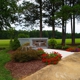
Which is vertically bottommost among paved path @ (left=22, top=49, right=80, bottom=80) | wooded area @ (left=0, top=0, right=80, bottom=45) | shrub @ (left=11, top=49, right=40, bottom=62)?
paved path @ (left=22, top=49, right=80, bottom=80)

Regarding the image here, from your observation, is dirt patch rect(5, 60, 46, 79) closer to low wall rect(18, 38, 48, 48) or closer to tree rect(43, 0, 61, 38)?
low wall rect(18, 38, 48, 48)

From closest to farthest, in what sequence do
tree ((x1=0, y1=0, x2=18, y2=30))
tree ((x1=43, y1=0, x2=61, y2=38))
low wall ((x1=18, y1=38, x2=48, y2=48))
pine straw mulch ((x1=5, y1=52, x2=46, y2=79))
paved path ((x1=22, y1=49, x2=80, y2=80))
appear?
paved path ((x1=22, y1=49, x2=80, y2=80)), pine straw mulch ((x1=5, y1=52, x2=46, y2=79)), low wall ((x1=18, y1=38, x2=48, y2=48)), tree ((x1=0, y1=0, x2=18, y2=30)), tree ((x1=43, y1=0, x2=61, y2=38))

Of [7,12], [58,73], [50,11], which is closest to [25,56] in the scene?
[58,73]

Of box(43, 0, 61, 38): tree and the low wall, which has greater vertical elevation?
box(43, 0, 61, 38): tree

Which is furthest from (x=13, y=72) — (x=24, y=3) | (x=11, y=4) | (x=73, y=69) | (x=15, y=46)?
(x=24, y=3)

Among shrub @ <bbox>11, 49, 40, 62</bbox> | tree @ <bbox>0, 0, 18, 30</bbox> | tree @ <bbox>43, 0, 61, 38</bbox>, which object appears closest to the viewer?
shrub @ <bbox>11, 49, 40, 62</bbox>

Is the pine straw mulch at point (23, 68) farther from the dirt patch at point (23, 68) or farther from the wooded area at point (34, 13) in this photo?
the wooded area at point (34, 13)

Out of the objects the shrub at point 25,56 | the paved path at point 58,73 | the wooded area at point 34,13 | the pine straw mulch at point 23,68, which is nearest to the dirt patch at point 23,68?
the pine straw mulch at point 23,68

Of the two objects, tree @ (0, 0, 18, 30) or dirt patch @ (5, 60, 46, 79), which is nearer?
dirt patch @ (5, 60, 46, 79)

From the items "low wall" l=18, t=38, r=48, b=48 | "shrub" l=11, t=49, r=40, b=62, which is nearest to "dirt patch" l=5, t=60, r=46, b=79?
"shrub" l=11, t=49, r=40, b=62

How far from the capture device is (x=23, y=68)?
32.0 ft

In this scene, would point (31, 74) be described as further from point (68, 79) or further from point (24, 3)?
point (24, 3)

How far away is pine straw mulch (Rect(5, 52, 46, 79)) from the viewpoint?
892 centimetres

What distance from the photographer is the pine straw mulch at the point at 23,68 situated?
8.92 m
